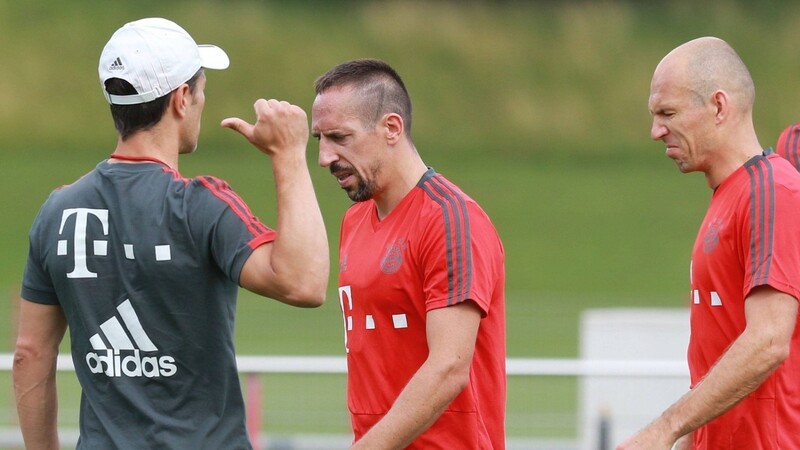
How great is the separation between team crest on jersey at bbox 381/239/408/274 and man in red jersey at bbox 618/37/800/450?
2.90 ft

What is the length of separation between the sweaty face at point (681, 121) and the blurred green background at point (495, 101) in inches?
718

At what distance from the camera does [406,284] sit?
415 centimetres


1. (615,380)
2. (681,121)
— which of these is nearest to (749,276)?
(681,121)

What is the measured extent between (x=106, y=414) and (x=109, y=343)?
209 millimetres

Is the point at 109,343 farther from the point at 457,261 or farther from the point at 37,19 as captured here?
the point at 37,19

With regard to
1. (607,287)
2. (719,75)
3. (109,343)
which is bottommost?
(607,287)

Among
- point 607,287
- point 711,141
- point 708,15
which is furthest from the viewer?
point 708,15

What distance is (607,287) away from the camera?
23.2 meters

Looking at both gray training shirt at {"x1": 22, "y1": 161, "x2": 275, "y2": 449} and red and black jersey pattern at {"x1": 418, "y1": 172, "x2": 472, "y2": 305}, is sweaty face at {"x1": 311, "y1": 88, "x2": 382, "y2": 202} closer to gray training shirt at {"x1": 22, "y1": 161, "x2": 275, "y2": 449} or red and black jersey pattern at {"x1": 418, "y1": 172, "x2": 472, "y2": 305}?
red and black jersey pattern at {"x1": 418, "y1": 172, "x2": 472, "y2": 305}

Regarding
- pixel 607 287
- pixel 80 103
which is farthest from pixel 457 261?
pixel 80 103

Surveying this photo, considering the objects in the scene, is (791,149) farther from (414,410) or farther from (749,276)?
(414,410)

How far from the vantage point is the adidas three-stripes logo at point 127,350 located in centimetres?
380

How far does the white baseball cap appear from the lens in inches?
152

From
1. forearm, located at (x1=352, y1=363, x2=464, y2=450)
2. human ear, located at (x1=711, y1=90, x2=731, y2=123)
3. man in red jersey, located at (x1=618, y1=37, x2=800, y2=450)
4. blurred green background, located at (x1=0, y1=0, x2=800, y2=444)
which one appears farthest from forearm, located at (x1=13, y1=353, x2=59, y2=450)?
blurred green background, located at (x1=0, y1=0, x2=800, y2=444)
